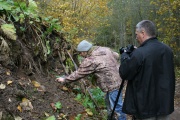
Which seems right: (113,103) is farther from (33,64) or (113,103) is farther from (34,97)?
(33,64)

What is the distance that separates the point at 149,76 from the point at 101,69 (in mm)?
1649

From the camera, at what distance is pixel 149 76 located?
3572 millimetres

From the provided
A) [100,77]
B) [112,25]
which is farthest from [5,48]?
[112,25]

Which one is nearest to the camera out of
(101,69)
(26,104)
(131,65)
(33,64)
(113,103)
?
(131,65)

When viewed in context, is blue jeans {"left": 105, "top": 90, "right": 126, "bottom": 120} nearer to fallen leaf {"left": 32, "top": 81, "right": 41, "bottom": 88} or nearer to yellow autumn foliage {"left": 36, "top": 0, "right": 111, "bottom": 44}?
fallen leaf {"left": 32, "top": 81, "right": 41, "bottom": 88}

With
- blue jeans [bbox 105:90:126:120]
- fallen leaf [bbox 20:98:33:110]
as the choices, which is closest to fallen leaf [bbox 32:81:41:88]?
fallen leaf [bbox 20:98:33:110]

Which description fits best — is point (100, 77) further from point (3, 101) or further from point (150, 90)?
point (3, 101)

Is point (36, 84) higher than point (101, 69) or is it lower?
lower

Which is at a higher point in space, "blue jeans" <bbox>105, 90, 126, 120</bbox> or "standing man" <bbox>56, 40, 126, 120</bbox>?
"standing man" <bbox>56, 40, 126, 120</bbox>

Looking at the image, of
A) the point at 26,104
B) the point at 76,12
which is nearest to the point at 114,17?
the point at 76,12

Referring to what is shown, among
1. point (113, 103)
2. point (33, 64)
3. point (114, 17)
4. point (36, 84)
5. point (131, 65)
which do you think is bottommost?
point (114, 17)

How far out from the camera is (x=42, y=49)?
5.35 metres

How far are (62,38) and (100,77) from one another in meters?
1.87

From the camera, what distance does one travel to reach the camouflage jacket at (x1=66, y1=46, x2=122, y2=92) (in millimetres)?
5066
